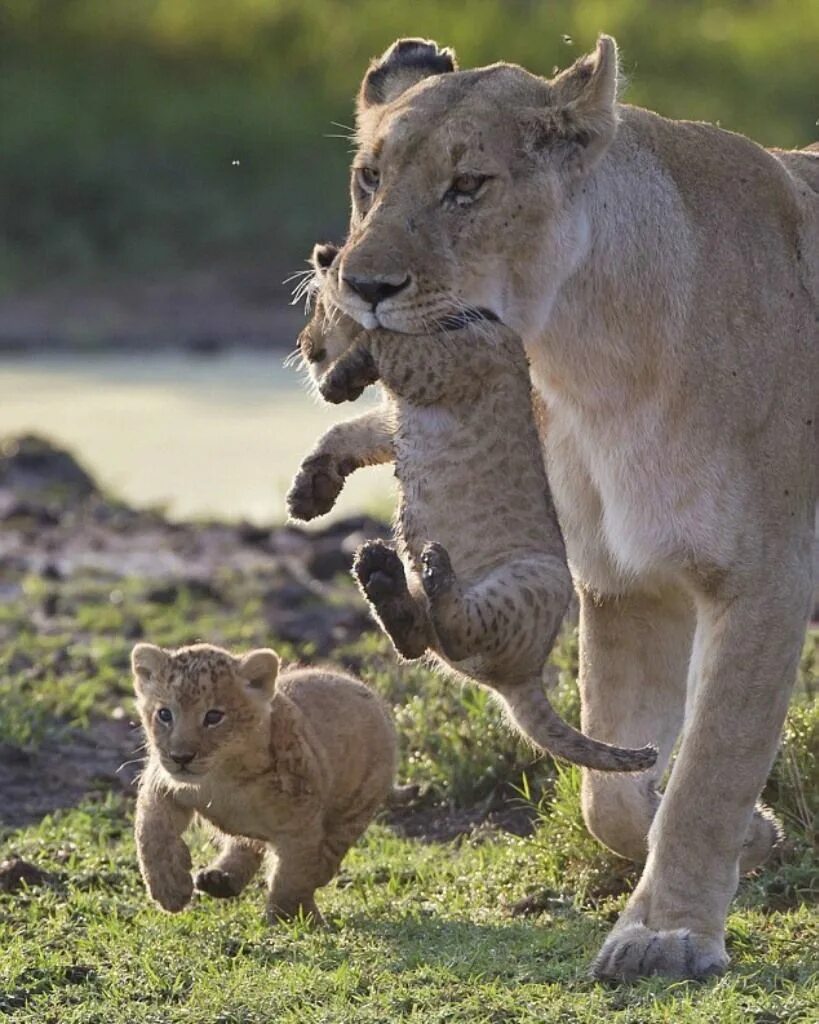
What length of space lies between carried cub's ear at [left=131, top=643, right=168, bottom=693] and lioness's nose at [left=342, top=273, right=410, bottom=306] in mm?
1005

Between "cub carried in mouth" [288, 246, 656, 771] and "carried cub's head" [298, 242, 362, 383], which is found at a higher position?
"carried cub's head" [298, 242, 362, 383]

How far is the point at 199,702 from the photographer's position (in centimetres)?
485

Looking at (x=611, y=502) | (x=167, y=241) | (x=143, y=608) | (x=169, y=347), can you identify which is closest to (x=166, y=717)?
(x=611, y=502)

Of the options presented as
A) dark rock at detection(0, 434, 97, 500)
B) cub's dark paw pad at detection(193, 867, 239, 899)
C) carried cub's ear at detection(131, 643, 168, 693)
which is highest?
dark rock at detection(0, 434, 97, 500)

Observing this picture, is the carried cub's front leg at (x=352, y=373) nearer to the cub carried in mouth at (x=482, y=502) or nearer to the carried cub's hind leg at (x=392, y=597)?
the cub carried in mouth at (x=482, y=502)

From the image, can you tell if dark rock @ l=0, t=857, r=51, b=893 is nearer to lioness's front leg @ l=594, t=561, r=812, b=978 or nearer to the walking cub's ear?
the walking cub's ear

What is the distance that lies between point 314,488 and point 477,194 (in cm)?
65

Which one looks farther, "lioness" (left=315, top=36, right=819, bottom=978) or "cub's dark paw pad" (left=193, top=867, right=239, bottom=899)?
"cub's dark paw pad" (left=193, top=867, right=239, bottom=899)

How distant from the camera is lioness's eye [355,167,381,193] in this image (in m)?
4.66

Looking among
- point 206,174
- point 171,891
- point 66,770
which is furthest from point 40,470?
point 206,174

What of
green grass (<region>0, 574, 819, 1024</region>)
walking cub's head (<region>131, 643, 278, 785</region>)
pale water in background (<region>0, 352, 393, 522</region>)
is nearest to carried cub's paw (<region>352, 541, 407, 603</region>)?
green grass (<region>0, 574, 819, 1024</region>)

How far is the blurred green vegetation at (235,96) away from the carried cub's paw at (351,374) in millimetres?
10565

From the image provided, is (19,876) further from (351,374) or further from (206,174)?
(206,174)

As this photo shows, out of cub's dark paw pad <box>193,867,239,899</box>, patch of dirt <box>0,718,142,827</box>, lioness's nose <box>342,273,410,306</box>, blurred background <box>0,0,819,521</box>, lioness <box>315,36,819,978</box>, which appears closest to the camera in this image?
lioness's nose <box>342,273,410,306</box>
